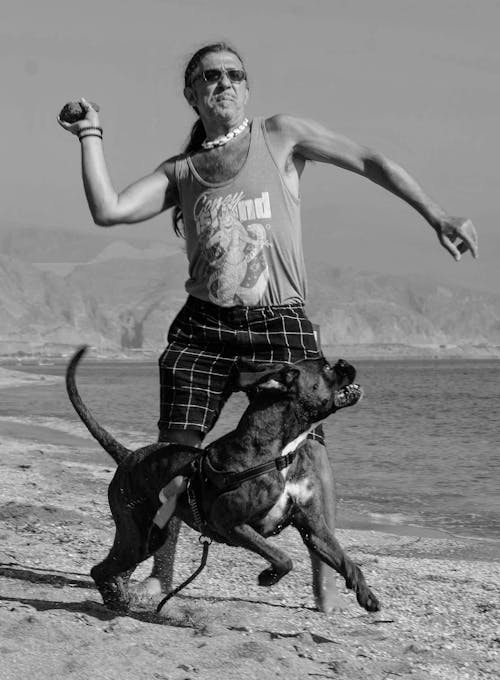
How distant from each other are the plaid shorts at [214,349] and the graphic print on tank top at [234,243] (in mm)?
88

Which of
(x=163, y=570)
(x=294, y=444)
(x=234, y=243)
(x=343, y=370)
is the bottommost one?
(x=163, y=570)

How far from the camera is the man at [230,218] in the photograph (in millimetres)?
4578

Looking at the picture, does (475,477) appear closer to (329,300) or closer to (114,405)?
(114,405)

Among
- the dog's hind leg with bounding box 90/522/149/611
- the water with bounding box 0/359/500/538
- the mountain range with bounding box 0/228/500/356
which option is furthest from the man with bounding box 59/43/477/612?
the mountain range with bounding box 0/228/500/356

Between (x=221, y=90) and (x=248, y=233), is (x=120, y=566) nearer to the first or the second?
(x=248, y=233)

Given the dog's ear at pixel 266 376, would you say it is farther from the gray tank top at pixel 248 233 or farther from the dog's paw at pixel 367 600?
the dog's paw at pixel 367 600

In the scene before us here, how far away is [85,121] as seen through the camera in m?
4.61

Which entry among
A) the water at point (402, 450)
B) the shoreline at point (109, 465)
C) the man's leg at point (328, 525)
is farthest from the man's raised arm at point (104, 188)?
the water at point (402, 450)

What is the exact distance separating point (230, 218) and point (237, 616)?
77.0 inches

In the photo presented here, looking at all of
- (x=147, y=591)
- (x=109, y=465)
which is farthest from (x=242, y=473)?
(x=109, y=465)

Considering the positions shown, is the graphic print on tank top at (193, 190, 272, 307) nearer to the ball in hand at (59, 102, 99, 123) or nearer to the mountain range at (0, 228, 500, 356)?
the ball in hand at (59, 102, 99, 123)

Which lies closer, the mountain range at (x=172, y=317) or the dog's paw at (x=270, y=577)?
the dog's paw at (x=270, y=577)

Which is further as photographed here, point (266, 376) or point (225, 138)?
point (225, 138)

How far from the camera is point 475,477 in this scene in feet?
43.4
